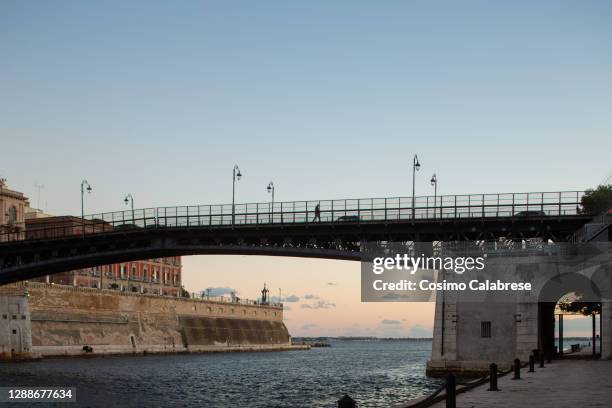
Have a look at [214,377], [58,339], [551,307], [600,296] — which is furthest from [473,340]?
[58,339]

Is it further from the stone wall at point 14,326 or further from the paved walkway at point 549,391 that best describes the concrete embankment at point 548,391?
the stone wall at point 14,326

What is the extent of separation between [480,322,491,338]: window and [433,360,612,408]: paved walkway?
10.4m

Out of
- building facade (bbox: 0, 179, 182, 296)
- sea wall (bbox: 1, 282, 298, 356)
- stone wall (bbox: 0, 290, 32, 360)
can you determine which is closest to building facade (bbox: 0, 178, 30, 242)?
building facade (bbox: 0, 179, 182, 296)

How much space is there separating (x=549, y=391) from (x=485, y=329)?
2140 cm

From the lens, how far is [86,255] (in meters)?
65.4

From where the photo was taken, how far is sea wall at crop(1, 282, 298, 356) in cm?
9250

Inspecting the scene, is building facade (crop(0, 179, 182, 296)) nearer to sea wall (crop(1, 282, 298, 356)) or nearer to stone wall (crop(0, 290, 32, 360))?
sea wall (crop(1, 282, 298, 356))

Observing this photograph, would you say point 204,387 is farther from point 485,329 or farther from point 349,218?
Answer: point 485,329

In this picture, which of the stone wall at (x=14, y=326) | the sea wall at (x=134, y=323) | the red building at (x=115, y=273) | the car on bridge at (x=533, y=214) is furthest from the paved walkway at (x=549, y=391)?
the red building at (x=115, y=273)

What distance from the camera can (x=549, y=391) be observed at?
2906cm

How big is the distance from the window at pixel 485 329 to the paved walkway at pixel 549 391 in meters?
10.4

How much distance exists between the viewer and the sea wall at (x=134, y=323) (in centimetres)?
9250

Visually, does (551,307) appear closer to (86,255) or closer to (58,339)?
(86,255)

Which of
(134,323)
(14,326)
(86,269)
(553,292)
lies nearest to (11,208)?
(86,269)
